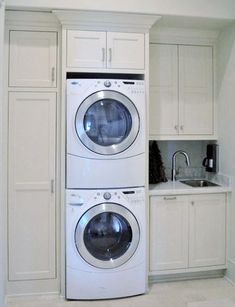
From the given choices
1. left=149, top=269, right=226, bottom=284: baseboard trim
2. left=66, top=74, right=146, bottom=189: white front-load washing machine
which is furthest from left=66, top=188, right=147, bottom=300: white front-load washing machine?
left=149, top=269, right=226, bottom=284: baseboard trim

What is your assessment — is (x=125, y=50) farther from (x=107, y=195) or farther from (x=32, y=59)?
(x=107, y=195)

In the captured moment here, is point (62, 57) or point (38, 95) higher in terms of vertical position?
point (62, 57)

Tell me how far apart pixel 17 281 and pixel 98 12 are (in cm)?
241

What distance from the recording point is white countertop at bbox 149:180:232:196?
3135 millimetres

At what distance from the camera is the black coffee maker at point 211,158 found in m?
3.55

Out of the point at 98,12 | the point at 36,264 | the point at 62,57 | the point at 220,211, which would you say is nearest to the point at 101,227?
the point at 36,264

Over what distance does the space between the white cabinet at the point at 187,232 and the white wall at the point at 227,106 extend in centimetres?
11

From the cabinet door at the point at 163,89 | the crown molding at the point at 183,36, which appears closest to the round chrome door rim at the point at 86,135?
the cabinet door at the point at 163,89

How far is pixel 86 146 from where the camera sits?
9.25ft

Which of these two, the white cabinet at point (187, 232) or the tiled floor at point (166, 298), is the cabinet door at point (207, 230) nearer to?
the white cabinet at point (187, 232)

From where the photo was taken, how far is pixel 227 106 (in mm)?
3334

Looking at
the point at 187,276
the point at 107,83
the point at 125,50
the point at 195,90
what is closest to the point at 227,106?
the point at 195,90

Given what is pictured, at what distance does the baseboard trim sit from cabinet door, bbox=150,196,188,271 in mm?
137

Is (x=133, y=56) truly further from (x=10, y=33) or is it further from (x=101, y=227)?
(x=101, y=227)
